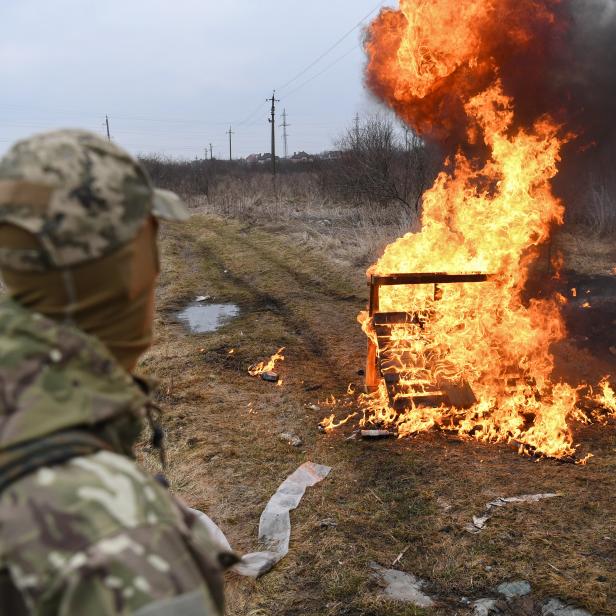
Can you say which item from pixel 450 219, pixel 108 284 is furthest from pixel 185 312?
pixel 108 284

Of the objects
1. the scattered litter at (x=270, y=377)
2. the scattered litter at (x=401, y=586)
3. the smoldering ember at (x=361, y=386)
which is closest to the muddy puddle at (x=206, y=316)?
the smoldering ember at (x=361, y=386)

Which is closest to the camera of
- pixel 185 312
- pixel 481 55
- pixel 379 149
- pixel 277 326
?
pixel 481 55

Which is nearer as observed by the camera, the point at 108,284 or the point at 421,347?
the point at 108,284

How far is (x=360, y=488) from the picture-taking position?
15.3 ft

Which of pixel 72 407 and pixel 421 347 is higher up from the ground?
pixel 72 407

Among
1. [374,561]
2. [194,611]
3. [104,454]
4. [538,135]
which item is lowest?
[374,561]

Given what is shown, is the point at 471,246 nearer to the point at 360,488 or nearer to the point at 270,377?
the point at 270,377

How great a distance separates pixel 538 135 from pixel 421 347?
3212mm

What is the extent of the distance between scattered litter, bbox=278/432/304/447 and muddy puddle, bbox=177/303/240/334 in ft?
12.5

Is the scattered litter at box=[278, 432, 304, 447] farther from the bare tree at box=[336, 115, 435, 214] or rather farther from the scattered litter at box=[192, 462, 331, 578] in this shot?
the bare tree at box=[336, 115, 435, 214]

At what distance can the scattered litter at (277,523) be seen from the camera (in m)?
3.70

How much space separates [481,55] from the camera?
22.8 feet

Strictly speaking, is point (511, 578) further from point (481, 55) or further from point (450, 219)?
point (481, 55)

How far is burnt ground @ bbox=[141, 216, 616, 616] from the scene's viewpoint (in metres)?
3.54
